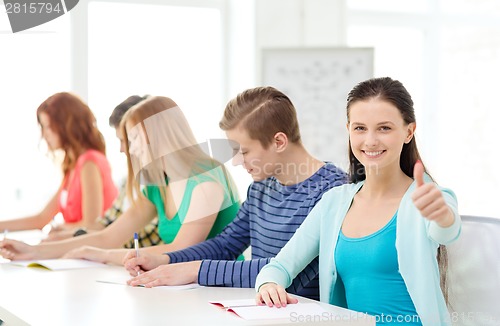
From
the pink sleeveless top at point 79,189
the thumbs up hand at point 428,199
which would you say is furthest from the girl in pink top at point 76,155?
the thumbs up hand at point 428,199

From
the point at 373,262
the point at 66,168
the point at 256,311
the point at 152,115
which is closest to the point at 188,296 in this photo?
the point at 256,311

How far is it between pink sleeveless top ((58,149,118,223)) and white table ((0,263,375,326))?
1392 mm

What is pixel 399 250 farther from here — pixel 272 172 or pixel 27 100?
pixel 27 100

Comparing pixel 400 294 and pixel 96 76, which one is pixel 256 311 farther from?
pixel 96 76

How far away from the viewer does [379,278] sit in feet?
5.96

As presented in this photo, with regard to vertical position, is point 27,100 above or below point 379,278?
above

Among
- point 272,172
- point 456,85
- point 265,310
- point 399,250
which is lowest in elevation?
point 265,310

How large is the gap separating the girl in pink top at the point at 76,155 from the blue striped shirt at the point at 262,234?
1.38 metres

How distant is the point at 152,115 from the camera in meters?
2.56

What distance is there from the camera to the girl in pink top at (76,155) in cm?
362

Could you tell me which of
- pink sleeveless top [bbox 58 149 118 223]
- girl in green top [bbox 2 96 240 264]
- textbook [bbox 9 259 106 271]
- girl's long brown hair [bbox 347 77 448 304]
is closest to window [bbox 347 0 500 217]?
pink sleeveless top [bbox 58 149 118 223]

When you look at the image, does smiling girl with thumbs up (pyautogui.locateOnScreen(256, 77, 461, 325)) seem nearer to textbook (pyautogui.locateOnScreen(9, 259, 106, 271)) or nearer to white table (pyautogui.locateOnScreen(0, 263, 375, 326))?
white table (pyautogui.locateOnScreen(0, 263, 375, 326))

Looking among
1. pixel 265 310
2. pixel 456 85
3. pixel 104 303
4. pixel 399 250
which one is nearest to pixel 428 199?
pixel 399 250

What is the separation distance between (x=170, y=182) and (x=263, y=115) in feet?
1.94
